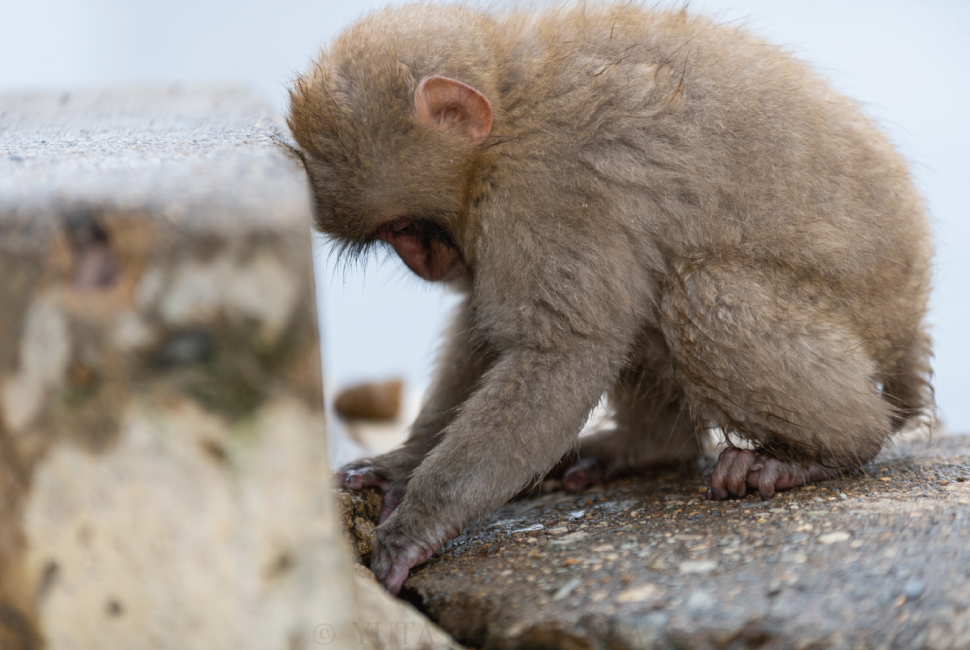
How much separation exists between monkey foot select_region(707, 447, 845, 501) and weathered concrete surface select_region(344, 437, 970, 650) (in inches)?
1.7

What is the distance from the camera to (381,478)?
10.4 ft

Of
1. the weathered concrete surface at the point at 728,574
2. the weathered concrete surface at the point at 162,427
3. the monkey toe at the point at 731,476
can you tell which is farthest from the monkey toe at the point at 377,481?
the weathered concrete surface at the point at 162,427

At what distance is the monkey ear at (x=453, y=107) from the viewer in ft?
8.78

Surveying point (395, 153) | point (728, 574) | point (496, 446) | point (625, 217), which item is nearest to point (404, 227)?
point (395, 153)

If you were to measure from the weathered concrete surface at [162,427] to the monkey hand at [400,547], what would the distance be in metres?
0.90

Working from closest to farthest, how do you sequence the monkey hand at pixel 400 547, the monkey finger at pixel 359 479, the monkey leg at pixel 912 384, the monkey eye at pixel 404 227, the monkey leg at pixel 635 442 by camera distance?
the monkey hand at pixel 400 547, the monkey eye at pixel 404 227, the monkey finger at pixel 359 479, the monkey leg at pixel 912 384, the monkey leg at pixel 635 442

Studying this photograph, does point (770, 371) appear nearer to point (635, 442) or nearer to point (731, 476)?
point (731, 476)

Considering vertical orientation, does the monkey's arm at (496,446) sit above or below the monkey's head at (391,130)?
below

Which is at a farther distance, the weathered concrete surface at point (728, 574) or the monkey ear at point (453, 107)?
the monkey ear at point (453, 107)

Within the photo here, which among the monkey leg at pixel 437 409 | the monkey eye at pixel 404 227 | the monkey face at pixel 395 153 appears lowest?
the monkey leg at pixel 437 409

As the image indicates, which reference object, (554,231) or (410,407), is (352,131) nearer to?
(554,231)

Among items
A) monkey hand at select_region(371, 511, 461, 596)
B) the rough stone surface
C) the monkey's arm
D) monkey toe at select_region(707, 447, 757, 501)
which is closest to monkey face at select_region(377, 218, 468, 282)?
the monkey's arm

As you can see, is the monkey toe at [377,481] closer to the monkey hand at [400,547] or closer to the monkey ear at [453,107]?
the monkey hand at [400,547]

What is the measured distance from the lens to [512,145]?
2.75 m
